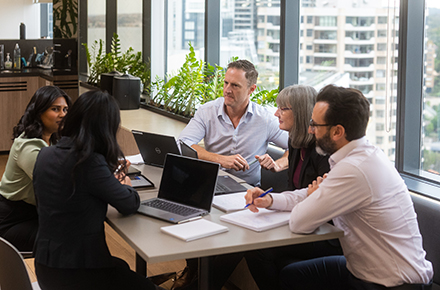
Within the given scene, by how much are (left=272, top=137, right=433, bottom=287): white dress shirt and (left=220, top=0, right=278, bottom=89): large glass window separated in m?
2.16

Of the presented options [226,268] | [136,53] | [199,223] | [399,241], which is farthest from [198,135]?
[136,53]

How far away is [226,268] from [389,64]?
1.56 m

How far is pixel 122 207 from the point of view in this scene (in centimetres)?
208

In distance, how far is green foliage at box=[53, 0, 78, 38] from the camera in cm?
691

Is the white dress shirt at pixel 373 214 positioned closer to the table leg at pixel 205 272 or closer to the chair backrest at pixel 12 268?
the table leg at pixel 205 272

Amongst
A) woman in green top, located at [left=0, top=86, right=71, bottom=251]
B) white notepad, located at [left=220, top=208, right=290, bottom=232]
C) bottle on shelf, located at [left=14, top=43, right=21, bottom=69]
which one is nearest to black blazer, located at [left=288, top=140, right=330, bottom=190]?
white notepad, located at [left=220, top=208, right=290, bottom=232]

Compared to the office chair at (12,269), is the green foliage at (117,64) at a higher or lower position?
higher

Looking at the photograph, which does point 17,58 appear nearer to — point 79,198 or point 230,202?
point 230,202

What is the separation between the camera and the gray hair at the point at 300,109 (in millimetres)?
2703

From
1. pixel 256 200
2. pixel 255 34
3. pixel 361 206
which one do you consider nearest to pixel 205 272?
pixel 256 200

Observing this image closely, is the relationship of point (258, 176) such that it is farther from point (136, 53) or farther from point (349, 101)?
point (136, 53)

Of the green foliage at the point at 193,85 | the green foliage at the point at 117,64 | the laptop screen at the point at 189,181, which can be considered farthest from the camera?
the green foliage at the point at 117,64

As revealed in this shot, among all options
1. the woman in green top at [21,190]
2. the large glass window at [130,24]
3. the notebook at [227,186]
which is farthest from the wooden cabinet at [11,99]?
the notebook at [227,186]

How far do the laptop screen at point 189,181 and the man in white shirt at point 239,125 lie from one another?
3.06 feet
